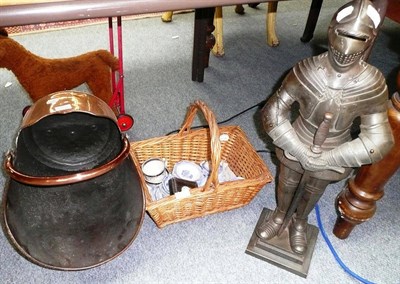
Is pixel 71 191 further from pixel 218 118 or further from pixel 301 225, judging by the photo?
pixel 218 118

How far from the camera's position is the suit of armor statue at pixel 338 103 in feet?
1.88

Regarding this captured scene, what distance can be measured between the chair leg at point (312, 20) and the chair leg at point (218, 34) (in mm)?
502

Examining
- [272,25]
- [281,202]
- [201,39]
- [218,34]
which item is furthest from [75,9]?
[272,25]

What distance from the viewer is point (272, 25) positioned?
1.92 metres

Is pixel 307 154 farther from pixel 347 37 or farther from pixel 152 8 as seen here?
pixel 152 8

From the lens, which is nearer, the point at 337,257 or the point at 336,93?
the point at 336,93

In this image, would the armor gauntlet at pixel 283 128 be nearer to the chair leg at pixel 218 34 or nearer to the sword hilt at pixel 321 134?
the sword hilt at pixel 321 134

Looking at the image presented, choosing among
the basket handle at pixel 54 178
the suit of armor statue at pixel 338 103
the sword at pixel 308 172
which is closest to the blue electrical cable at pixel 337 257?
the sword at pixel 308 172

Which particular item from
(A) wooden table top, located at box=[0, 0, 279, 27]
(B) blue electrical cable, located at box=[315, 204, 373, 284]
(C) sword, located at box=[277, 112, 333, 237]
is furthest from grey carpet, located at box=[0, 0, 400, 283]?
(A) wooden table top, located at box=[0, 0, 279, 27]

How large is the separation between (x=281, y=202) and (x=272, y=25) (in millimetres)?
1279

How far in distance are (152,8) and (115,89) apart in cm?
83

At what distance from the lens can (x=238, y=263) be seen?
98 centimetres

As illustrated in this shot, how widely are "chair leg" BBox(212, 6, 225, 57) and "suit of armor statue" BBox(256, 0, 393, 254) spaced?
1088mm

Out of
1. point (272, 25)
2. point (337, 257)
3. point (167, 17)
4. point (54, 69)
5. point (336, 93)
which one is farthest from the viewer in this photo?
point (167, 17)
